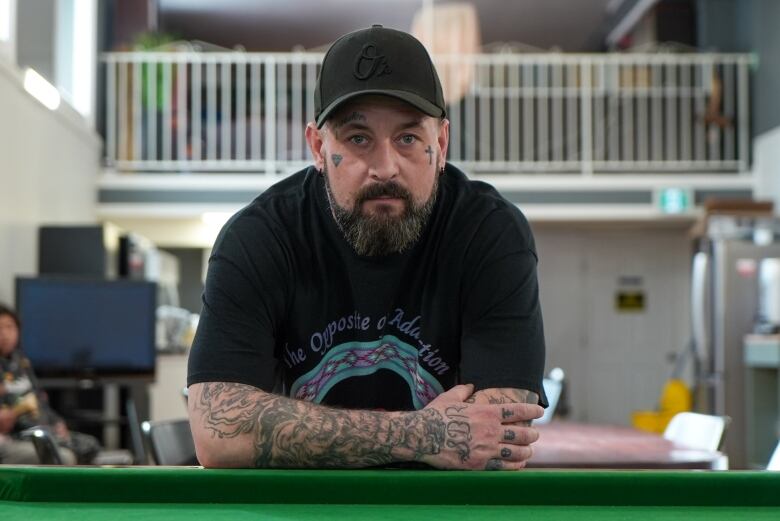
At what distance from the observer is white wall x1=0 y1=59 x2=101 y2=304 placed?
7148 millimetres

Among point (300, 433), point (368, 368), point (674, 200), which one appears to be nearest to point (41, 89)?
point (674, 200)

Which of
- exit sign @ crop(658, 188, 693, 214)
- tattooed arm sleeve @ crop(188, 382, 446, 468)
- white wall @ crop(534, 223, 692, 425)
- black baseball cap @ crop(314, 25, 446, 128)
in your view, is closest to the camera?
tattooed arm sleeve @ crop(188, 382, 446, 468)

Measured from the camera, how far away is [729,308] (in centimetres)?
858

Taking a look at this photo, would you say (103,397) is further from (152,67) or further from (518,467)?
(518,467)

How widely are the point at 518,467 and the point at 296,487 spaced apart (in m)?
0.52

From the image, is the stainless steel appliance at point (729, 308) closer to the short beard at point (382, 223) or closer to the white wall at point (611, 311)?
the white wall at point (611, 311)

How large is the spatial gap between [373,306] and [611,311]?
1071 centimetres

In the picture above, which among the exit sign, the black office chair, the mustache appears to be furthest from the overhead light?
the mustache

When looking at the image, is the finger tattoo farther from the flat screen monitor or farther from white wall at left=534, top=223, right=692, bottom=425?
white wall at left=534, top=223, right=692, bottom=425

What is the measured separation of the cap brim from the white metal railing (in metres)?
8.59

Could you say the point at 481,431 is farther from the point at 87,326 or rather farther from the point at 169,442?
the point at 87,326

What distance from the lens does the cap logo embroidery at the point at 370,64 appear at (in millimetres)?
2055

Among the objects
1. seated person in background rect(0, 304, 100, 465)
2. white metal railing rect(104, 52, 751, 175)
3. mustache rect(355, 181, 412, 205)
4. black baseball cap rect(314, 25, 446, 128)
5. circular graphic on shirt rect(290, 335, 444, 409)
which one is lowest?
seated person in background rect(0, 304, 100, 465)

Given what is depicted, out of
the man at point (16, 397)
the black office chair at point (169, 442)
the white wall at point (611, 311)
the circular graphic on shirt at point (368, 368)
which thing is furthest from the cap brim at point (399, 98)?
the white wall at point (611, 311)
